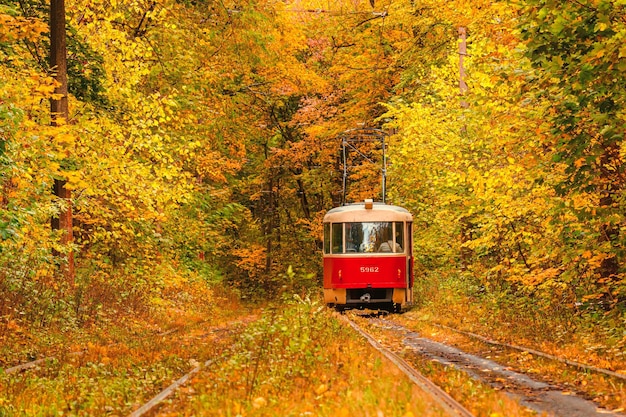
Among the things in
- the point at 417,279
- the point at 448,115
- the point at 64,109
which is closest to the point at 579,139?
the point at 64,109

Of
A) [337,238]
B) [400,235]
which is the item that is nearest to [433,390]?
[400,235]

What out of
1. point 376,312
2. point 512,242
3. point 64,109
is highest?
point 64,109

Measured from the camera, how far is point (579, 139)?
11008 mm

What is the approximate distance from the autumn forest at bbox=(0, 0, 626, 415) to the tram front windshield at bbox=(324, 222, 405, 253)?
1.65 meters

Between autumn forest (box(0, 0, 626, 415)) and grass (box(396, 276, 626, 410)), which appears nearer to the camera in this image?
grass (box(396, 276, 626, 410))

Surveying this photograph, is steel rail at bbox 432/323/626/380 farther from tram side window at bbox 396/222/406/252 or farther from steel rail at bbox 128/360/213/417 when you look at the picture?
tram side window at bbox 396/222/406/252

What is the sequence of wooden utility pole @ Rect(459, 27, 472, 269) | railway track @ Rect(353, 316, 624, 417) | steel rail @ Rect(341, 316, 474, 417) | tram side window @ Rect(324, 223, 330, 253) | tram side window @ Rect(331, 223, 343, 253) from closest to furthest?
steel rail @ Rect(341, 316, 474, 417) → railway track @ Rect(353, 316, 624, 417) → tram side window @ Rect(331, 223, 343, 253) → tram side window @ Rect(324, 223, 330, 253) → wooden utility pole @ Rect(459, 27, 472, 269)

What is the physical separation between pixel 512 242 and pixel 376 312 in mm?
9085

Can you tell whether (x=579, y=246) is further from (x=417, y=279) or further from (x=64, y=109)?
(x=417, y=279)

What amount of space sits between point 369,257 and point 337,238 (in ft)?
3.57

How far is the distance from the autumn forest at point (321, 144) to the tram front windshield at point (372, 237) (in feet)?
5.40

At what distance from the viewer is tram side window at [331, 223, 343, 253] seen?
22688mm

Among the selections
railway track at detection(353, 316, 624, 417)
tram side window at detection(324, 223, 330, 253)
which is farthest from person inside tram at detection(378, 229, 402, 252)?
railway track at detection(353, 316, 624, 417)

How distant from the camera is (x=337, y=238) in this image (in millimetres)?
22781
